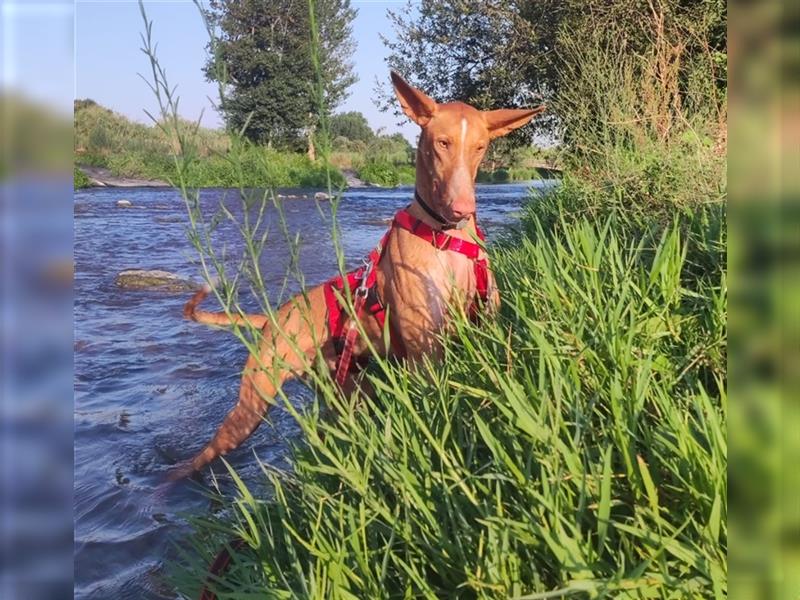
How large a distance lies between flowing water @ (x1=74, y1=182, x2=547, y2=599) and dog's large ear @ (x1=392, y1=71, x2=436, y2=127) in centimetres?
62

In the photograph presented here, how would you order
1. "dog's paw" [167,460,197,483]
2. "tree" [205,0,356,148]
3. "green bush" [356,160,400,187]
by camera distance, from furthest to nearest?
1. "green bush" [356,160,400,187]
2. "dog's paw" [167,460,197,483]
3. "tree" [205,0,356,148]

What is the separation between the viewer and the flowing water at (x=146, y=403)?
9.91 feet

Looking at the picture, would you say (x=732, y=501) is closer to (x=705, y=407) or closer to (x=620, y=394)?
(x=705, y=407)

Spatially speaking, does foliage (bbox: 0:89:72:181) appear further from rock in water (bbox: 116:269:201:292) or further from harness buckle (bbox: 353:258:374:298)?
rock in water (bbox: 116:269:201:292)

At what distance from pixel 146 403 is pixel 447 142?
3.16m

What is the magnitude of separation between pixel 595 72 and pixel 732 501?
248 inches

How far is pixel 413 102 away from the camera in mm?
2996

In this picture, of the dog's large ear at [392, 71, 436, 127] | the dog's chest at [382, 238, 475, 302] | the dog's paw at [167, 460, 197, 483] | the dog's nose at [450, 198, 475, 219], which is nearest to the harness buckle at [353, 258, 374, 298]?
the dog's chest at [382, 238, 475, 302]

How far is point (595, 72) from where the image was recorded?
6098 millimetres

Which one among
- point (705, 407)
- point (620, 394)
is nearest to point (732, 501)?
point (705, 407)

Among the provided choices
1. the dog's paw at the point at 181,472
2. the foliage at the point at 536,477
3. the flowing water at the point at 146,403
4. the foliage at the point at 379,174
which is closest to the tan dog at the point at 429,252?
the flowing water at the point at 146,403

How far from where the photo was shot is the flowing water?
9.91 feet

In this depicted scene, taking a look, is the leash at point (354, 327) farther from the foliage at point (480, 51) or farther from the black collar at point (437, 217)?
the foliage at point (480, 51)

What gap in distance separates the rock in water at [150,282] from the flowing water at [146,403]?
16 centimetres
